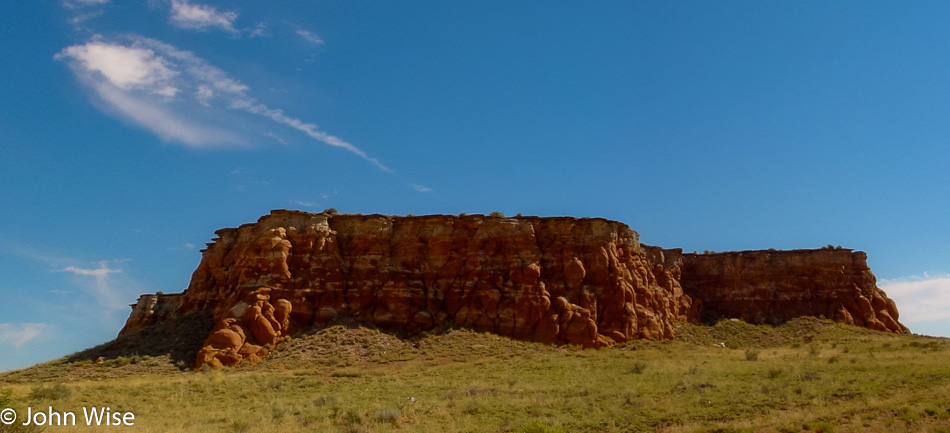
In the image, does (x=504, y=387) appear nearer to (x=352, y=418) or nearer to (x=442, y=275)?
(x=352, y=418)

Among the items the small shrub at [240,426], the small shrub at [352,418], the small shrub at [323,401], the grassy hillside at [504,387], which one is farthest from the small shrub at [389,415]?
the small shrub at [240,426]

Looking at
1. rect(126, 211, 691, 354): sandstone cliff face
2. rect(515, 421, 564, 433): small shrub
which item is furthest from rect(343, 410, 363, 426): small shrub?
rect(126, 211, 691, 354): sandstone cliff face

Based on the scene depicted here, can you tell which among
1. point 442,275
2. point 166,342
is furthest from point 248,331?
point 442,275

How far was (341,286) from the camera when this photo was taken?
3956cm

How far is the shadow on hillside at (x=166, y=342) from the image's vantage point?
34719 millimetres

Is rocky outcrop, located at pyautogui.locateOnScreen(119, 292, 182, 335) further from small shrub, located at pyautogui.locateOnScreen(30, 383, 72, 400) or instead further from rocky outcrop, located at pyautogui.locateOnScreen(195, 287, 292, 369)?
small shrub, located at pyautogui.locateOnScreen(30, 383, 72, 400)

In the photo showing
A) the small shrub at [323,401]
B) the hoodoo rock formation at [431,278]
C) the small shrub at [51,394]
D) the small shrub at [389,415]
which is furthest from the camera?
the hoodoo rock formation at [431,278]

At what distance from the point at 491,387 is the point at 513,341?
12544mm

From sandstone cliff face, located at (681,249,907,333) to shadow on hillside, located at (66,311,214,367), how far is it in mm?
36075

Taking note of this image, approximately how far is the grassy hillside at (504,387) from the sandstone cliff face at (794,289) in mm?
7487

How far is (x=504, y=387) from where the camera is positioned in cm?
2567

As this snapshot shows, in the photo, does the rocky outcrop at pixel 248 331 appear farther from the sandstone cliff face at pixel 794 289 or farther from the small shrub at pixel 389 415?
the sandstone cliff face at pixel 794 289

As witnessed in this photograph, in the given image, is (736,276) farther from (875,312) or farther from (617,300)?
(617,300)

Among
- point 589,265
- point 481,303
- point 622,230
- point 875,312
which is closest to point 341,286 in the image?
point 481,303
